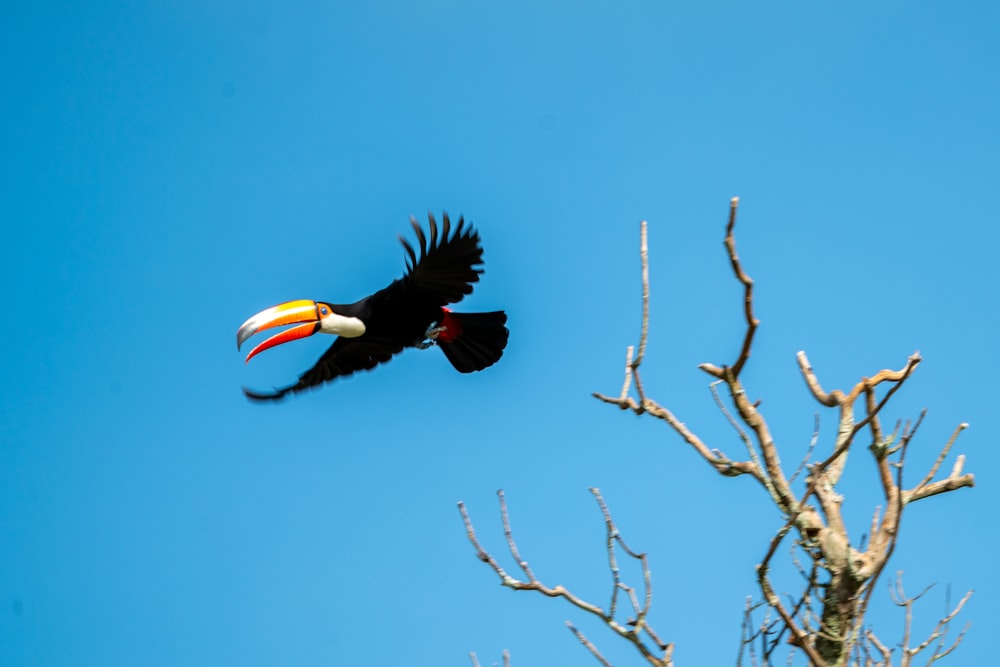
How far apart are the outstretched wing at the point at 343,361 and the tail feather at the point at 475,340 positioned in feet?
1.77

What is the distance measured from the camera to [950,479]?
534 cm

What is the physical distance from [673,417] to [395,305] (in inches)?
215

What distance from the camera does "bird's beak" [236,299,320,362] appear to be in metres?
10.2

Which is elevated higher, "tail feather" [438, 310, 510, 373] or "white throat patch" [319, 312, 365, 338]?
"tail feather" [438, 310, 510, 373]

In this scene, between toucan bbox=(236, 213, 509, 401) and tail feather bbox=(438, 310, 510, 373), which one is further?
tail feather bbox=(438, 310, 510, 373)

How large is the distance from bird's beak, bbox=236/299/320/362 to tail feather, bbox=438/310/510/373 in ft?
4.27

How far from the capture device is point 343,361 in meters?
11.1

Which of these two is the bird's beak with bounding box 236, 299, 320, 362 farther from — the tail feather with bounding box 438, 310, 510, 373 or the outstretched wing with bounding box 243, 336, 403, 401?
the tail feather with bounding box 438, 310, 510, 373

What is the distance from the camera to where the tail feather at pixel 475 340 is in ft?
35.8

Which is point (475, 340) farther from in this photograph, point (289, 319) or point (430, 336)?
point (289, 319)

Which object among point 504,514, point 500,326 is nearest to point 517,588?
point 504,514

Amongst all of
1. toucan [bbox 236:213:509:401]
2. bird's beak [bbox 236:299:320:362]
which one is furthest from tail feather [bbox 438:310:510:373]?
bird's beak [bbox 236:299:320:362]

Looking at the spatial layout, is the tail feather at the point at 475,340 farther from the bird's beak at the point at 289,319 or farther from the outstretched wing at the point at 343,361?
the bird's beak at the point at 289,319

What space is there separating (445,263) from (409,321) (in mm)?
969
